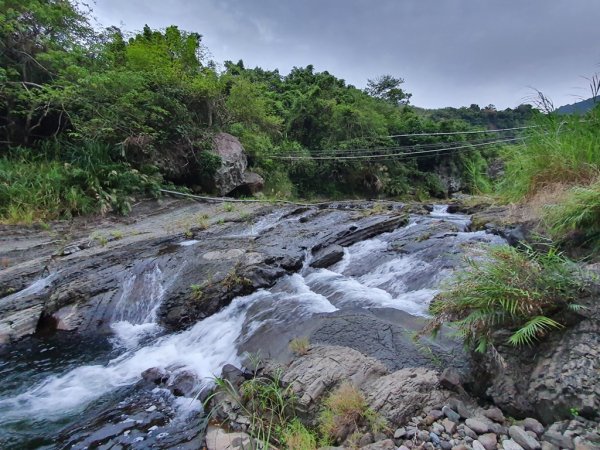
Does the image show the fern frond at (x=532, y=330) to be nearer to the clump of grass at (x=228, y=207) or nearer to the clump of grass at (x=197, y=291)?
the clump of grass at (x=197, y=291)

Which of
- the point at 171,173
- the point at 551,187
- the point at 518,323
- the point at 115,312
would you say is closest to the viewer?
the point at 518,323

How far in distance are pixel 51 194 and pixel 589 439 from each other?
10902 millimetres

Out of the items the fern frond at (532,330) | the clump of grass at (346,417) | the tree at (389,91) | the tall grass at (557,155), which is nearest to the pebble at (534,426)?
the fern frond at (532,330)

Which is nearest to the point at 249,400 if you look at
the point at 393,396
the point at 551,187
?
the point at 393,396

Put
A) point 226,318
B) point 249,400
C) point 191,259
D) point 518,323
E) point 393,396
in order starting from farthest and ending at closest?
point 191,259 → point 226,318 → point 249,400 → point 393,396 → point 518,323

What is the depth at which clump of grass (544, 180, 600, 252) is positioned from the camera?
3076mm

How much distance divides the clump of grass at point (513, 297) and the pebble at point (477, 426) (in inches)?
19.2

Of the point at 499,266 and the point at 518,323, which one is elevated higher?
the point at 499,266

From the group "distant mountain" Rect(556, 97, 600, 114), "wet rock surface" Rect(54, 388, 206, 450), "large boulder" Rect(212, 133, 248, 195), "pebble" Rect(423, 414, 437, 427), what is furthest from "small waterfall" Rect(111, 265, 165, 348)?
"large boulder" Rect(212, 133, 248, 195)

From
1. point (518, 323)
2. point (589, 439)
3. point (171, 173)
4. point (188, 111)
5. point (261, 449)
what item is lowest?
point (261, 449)

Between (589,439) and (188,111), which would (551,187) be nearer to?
(589,439)

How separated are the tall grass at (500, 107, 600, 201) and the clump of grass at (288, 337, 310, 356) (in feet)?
11.1

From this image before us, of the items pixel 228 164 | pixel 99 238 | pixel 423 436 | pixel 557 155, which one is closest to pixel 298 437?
pixel 423 436

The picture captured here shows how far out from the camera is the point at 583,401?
1.98 meters
